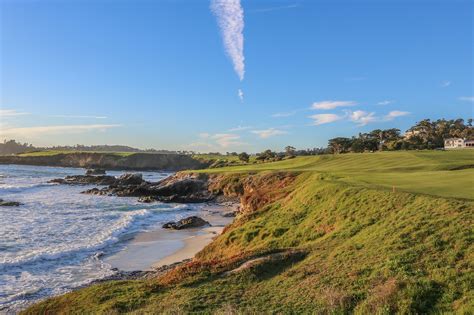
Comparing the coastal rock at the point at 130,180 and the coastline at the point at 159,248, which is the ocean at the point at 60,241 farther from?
the coastal rock at the point at 130,180

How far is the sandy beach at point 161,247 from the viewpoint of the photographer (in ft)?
76.3

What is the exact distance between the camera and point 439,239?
41.4 ft

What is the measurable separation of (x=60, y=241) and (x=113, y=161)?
154750 mm

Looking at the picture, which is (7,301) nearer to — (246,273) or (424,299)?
(246,273)

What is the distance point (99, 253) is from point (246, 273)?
1446 cm

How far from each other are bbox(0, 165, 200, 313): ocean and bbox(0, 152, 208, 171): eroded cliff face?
127190 millimetres

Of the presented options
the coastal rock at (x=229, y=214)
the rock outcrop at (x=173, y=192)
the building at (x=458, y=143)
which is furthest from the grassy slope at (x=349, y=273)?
the building at (x=458, y=143)

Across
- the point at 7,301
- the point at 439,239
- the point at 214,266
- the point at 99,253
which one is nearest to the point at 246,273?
the point at 214,266

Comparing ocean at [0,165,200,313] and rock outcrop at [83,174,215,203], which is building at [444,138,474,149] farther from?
ocean at [0,165,200,313]

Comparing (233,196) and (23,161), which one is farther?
(23,161)

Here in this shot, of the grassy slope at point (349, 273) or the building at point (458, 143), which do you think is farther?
the building at point (458, 143)

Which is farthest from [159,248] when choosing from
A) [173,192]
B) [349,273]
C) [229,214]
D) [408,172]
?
[173,192]

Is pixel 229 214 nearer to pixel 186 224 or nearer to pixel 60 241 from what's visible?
pixel 186 224

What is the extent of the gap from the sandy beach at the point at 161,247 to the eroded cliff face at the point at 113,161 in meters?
139
